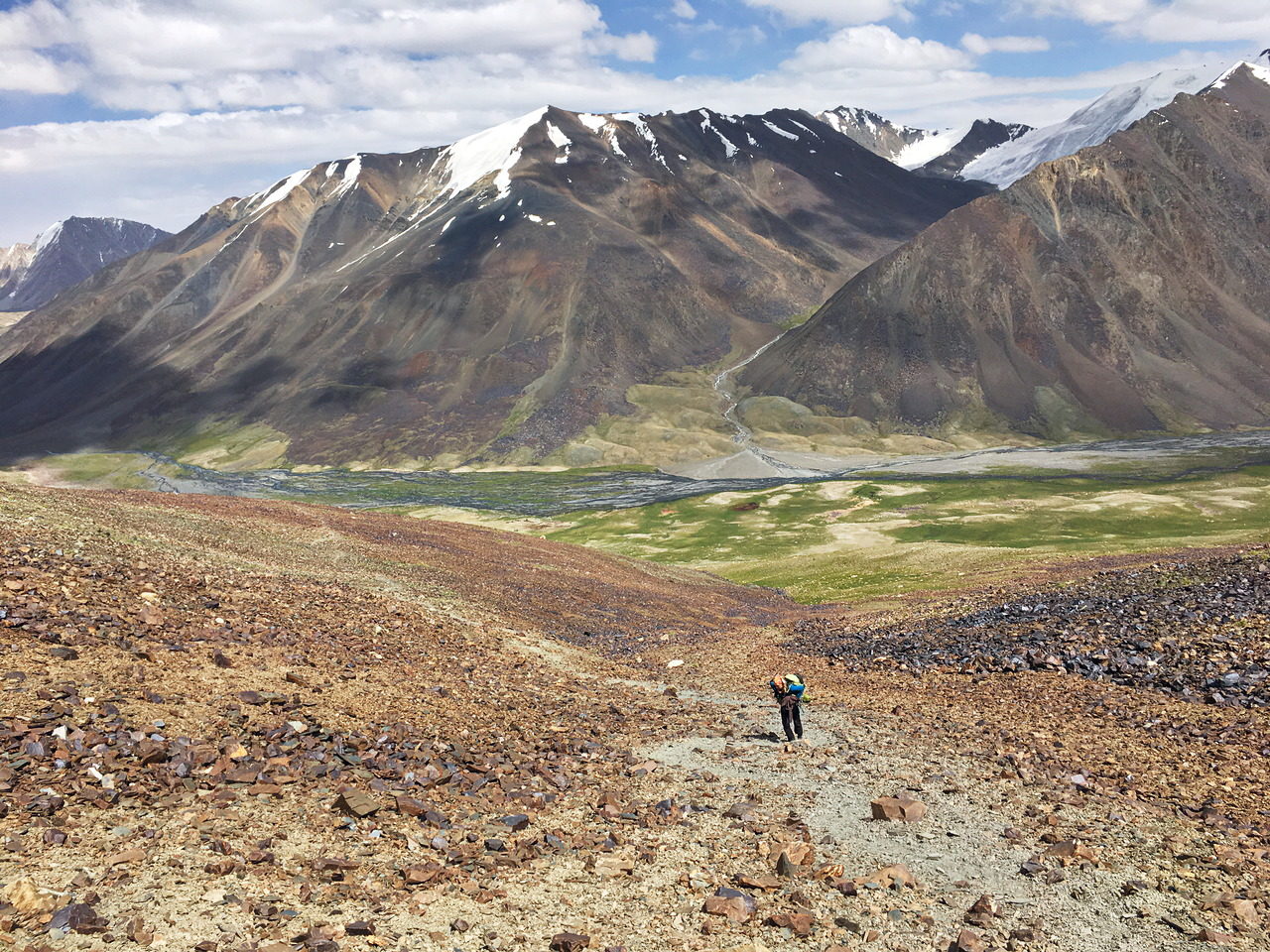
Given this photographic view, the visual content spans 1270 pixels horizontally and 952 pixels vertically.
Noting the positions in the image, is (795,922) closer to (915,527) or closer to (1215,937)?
(1215,937)

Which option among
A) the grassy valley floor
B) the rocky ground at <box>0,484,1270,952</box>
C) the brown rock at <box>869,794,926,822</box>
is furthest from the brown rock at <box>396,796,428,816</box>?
the grassy valley floor

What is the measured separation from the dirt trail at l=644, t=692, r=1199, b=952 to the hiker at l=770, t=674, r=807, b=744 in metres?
0.50

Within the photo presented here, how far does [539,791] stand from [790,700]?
8.15m

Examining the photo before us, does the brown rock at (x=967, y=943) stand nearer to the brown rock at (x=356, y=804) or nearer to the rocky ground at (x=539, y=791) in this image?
the rocky ground at (x=539, y=791)

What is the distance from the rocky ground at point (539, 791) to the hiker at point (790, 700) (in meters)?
0.74

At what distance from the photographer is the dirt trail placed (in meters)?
13.9

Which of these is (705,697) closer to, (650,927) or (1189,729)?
(1189,729)

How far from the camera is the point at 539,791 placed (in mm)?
18609

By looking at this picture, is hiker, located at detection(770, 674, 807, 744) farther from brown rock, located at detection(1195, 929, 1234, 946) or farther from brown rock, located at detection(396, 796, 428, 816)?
brown rock, located at detection(1195, 929, 1234, 946)

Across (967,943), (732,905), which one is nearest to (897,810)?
(967,943)

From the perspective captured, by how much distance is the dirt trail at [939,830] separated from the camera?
13.9m

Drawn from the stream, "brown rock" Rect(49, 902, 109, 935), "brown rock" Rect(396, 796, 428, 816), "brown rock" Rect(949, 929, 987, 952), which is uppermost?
"brown rock" Rect(49, 902, 109, 935)

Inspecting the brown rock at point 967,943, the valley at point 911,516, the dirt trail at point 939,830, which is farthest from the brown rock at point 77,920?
the valley at point 911,516

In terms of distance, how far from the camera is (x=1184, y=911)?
1392 cm
